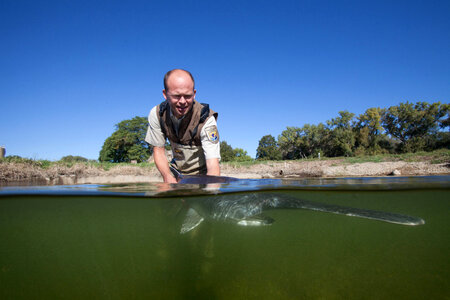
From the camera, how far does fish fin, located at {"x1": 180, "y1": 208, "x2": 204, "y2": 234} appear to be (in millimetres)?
4174

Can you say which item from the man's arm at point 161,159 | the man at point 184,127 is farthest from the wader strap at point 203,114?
the man's arm at point 161,159

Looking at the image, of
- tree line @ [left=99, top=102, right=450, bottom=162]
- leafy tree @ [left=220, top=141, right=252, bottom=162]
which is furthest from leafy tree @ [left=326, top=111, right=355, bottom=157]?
leafy tree @ [left=220, top=141, right=252, bottom=162]

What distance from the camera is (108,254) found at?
133 inches

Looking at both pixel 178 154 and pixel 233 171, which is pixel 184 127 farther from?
pixel 233 171

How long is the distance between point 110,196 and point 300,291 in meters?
3.38

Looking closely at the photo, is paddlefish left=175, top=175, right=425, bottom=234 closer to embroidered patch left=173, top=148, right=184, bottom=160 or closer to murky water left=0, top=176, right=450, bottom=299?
murky water left=0, top=176, right=450, bottom=299

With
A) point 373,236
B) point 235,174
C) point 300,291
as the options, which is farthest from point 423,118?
point 300,291

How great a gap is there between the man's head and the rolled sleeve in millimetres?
599

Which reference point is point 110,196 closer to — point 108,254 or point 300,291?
point 108,254

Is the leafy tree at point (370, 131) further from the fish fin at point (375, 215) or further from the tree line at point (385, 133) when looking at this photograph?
the fish fin at point (375, 215)

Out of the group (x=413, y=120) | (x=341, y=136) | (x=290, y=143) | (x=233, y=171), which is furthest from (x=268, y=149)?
(x=233, y=171)

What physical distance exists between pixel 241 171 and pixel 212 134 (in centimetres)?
1217

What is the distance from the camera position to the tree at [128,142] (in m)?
56.7

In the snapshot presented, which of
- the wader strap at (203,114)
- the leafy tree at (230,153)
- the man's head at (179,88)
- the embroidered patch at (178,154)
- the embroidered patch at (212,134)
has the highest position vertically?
the leafy tree at (230,153)
